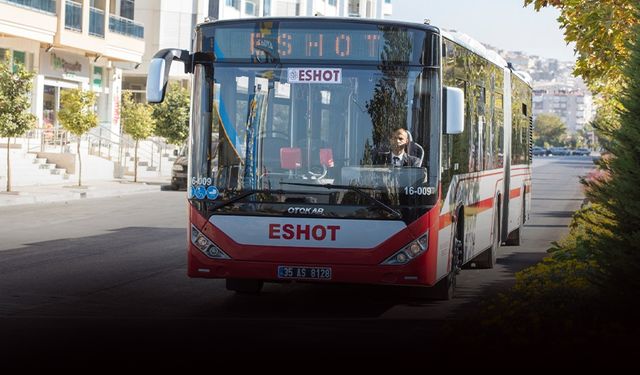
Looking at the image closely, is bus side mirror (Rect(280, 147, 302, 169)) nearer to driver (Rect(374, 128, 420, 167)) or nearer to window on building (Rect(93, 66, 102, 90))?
driver (Rect(374, 128, 420, 167))

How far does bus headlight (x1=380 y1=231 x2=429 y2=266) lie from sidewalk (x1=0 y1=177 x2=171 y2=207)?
21.2 m

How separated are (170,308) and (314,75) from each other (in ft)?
8.90

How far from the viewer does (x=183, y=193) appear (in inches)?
1649

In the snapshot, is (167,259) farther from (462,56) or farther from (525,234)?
(525,234)

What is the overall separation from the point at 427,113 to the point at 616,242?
8.30 ft

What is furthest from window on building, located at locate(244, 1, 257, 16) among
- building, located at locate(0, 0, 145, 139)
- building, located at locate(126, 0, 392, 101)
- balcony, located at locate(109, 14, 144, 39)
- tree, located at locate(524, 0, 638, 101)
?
tree, located at locate(524, 0, 638, 101)

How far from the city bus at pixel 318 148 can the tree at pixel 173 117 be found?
4101 cm

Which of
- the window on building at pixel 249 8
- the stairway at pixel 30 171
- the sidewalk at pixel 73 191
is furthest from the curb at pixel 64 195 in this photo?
the window on building at pixel 249 8

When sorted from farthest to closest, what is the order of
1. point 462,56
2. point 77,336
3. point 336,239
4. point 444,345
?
1. point 462,56
2. point 336,239
3. point 77,336
4. point 444,345

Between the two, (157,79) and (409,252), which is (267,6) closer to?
(409,252)

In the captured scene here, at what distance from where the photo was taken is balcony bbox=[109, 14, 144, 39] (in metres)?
53.7

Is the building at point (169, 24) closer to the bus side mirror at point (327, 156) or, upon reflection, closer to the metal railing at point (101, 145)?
the metal railing at point (101, 145)

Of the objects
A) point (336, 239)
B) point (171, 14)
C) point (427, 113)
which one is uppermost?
point (171, 14)

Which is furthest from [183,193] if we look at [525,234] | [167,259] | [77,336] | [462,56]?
[77,336]
